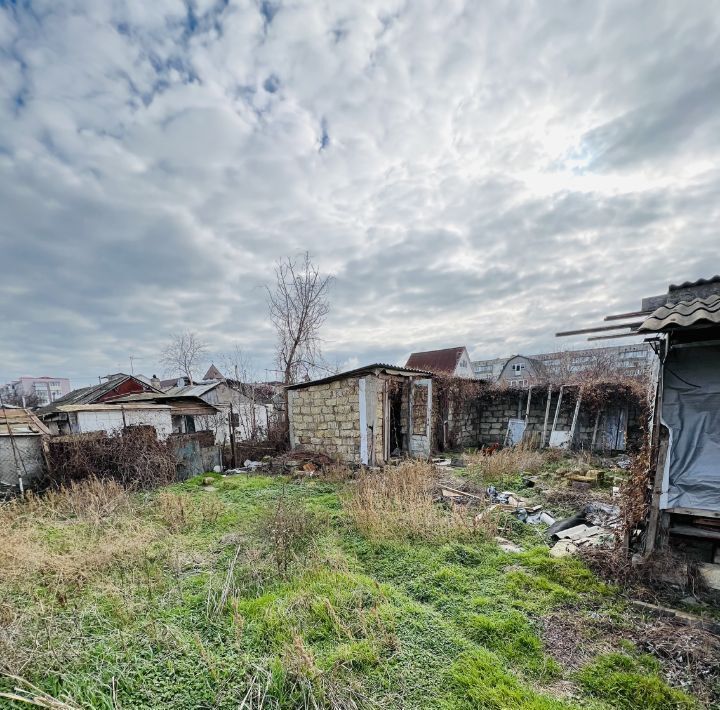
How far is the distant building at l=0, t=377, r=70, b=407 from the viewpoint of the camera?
30.9 meters

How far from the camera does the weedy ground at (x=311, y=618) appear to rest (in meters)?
2.46

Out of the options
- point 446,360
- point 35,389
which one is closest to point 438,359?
point 446,360

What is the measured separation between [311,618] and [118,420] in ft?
28.1

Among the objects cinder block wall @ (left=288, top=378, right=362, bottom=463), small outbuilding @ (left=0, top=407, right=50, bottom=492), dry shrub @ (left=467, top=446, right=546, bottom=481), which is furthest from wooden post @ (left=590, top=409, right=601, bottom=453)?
small outbuilding @ (left=0, top=407, right=50, bottom=492)

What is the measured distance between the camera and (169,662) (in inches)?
106

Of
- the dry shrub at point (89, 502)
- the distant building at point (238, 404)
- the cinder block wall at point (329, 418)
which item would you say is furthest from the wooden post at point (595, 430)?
the dry shrub at point (89, 502)

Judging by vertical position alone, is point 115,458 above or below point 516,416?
above

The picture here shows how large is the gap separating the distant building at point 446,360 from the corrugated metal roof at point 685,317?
25302 millimetres

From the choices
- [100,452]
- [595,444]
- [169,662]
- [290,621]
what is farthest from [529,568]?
[595,444]

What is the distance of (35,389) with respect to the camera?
33906 mm

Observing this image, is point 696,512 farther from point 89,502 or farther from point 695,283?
point 89,502

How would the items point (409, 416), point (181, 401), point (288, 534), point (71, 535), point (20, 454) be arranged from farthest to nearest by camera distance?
1. point (181, 401)
2. point (409, 416)
3. point (20, 454)
4. point (71, 535)
5. point (288, 534)

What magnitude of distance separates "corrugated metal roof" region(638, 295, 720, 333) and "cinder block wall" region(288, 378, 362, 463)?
7398mm

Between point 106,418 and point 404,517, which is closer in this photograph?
point 404,517
